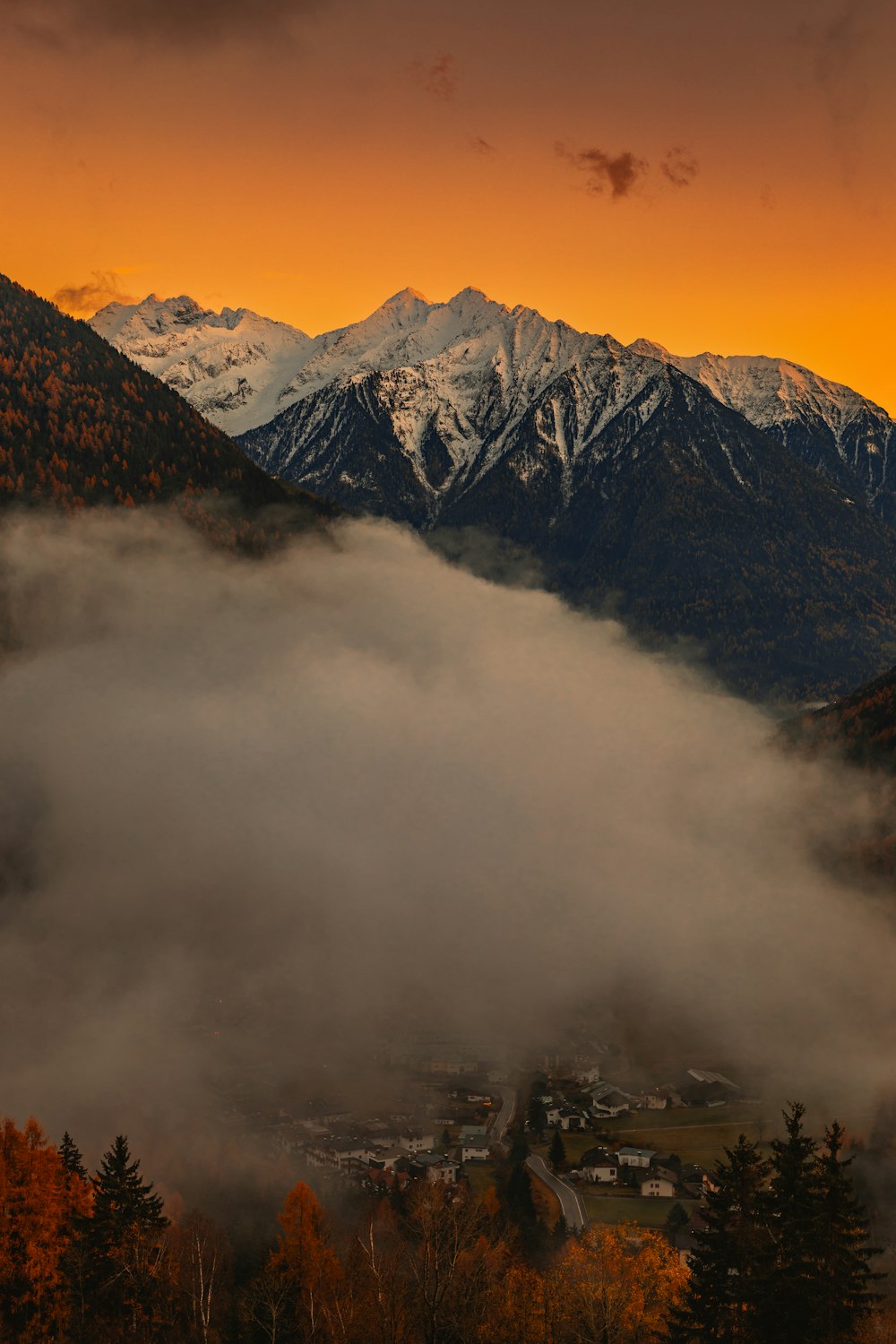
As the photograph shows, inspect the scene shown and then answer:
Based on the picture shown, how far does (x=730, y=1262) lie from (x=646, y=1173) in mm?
67365

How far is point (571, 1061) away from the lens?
18562cm

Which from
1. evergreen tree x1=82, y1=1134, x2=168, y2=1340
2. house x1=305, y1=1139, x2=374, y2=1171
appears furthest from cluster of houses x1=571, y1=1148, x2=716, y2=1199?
evergreen tree x1=82, y1=1134, x2=168, y2=1340

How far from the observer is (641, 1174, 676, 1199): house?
12469cm

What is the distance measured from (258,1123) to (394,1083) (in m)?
28.6

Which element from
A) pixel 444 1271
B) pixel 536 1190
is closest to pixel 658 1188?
pixel 536 1190

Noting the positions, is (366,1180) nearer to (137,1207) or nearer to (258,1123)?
(258,1123)

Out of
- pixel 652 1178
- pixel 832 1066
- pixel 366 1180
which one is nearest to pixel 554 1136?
pixel 652 1178

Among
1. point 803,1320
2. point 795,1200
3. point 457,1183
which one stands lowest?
point 457,1183

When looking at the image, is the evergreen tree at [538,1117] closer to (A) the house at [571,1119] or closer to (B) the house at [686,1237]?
(A) the house at [571,1119]

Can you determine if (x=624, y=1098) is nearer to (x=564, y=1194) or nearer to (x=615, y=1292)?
(x=564, y=1194)

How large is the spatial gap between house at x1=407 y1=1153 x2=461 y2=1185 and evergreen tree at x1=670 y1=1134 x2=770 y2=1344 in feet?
207

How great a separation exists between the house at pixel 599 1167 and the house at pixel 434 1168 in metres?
16.1

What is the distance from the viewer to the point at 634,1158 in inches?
5281

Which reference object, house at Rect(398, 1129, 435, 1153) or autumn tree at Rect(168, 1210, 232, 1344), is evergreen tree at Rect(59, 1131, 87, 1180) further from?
house at Rect(398, 1129, 435, 1153)
